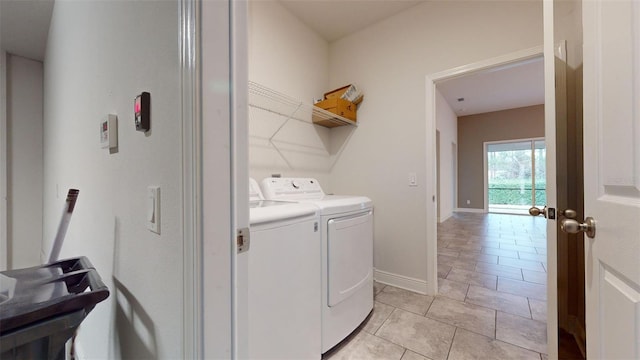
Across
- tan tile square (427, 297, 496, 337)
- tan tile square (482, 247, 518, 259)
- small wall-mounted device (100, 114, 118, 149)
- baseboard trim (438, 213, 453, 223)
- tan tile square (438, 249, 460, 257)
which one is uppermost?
small wall-mounted device (100, 114, 118, 149)

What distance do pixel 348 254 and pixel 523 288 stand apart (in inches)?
78.4

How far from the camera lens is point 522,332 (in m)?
1.67

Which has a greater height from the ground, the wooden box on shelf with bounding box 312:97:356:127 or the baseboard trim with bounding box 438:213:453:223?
the wooden box on shelf with bounding box 312:97:356:127

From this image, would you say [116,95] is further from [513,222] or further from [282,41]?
[513,222]

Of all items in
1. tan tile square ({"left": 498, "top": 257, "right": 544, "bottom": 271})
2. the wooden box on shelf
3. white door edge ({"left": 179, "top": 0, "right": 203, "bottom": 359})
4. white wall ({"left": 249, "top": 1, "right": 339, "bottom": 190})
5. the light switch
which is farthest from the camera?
tan tile square ({"left": 498, "top": 257, "right": 544, "bottom": 271})

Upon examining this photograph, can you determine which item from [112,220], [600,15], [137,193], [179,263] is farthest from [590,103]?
[112,220]

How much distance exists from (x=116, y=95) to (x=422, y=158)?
2.19 metres

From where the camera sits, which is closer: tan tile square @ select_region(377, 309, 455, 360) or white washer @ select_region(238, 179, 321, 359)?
white washer @ select_region(238, 179, 321, 359)

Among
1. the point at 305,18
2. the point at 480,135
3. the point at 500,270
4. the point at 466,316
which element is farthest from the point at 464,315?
the point at 480,135

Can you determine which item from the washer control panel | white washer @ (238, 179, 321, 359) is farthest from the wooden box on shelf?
white washer @ (238, 179, 321, 359)

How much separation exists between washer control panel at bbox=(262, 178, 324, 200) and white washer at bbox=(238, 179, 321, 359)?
650 mm

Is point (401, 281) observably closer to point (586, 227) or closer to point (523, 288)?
point (523, 288)

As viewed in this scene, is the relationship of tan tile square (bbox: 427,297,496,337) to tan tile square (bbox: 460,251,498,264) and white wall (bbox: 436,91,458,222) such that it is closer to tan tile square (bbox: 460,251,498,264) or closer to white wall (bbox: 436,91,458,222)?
tan tile square (bbox: 460,251,498,264)

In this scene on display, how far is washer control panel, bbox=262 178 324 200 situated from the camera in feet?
6.36
